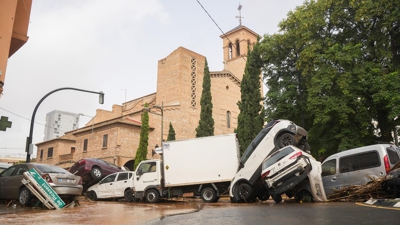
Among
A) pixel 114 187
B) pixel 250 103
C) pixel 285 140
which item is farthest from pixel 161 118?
pixel 285 140

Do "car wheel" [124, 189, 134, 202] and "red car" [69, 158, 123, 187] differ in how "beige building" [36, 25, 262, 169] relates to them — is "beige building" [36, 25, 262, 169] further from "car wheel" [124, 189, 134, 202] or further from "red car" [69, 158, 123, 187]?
"car wheel" [124, 189, 134, 202]

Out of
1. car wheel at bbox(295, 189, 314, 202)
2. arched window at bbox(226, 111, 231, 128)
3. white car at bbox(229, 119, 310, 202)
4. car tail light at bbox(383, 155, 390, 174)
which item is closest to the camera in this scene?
car tail light at bbox(383, 155, 390, 174)

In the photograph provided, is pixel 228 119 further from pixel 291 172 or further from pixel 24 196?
pixel 24 196

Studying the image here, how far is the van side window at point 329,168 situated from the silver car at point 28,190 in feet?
28.6

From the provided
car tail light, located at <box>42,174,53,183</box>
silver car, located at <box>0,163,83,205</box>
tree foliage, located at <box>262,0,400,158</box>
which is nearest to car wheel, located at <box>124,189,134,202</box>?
silver car, located at <box>0,163,83,205</box>

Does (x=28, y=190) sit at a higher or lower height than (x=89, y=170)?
lower

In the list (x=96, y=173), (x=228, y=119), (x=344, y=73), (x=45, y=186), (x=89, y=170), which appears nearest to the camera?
(x=45, y=186)

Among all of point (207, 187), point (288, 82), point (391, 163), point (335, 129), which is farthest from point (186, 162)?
point (288, 82)

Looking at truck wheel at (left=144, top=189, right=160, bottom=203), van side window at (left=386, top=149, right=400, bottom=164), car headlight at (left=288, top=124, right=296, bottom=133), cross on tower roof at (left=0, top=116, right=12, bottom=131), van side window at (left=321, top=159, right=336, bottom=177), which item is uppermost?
cross on tower roof at (left=0, top=116, right=12, bottom=131)

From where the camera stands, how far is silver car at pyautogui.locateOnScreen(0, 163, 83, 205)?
10336mm

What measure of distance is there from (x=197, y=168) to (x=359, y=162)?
237 inches

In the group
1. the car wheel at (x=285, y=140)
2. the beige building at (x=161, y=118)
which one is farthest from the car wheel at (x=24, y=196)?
the beige building at (x=161, y=118)

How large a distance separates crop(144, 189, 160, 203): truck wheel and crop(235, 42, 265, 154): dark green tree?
453 inches

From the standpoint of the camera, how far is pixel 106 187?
1628 centimetres
